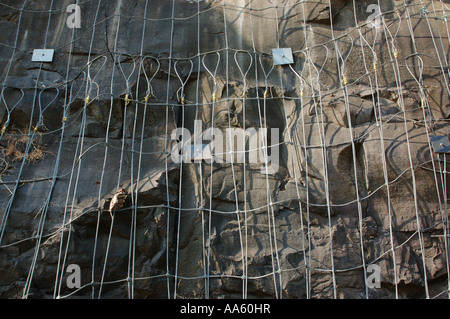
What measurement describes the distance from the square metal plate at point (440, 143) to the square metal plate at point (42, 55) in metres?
3.40

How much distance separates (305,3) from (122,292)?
3.17 meters

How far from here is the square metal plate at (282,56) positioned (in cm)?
436

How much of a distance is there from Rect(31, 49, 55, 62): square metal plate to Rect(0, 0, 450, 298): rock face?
0.07m

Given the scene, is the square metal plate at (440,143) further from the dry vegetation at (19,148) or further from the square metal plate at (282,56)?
the dry vegetation at (19,148)

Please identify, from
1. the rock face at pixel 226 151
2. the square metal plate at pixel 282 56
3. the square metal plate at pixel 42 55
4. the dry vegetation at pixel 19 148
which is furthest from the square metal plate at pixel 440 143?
the square metal plate at pixel 42 55

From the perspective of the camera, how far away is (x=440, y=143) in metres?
3.66

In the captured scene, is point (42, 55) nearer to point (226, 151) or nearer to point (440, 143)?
point (226, 151)

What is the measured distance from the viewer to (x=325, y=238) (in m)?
3.48

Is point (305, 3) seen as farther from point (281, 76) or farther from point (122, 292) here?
point (122, 292)

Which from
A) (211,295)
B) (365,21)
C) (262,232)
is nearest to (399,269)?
(262,232)

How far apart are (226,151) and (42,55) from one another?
2039 millimetres

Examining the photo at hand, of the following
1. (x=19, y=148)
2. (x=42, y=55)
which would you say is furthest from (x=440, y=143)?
(x=42, y=55)

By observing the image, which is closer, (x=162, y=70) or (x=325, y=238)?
(x=325, y=238)

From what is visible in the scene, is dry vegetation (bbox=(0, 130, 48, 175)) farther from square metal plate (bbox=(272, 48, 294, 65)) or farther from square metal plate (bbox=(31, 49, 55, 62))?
square metal plate (bbox=(272, 48, 294, 65))
